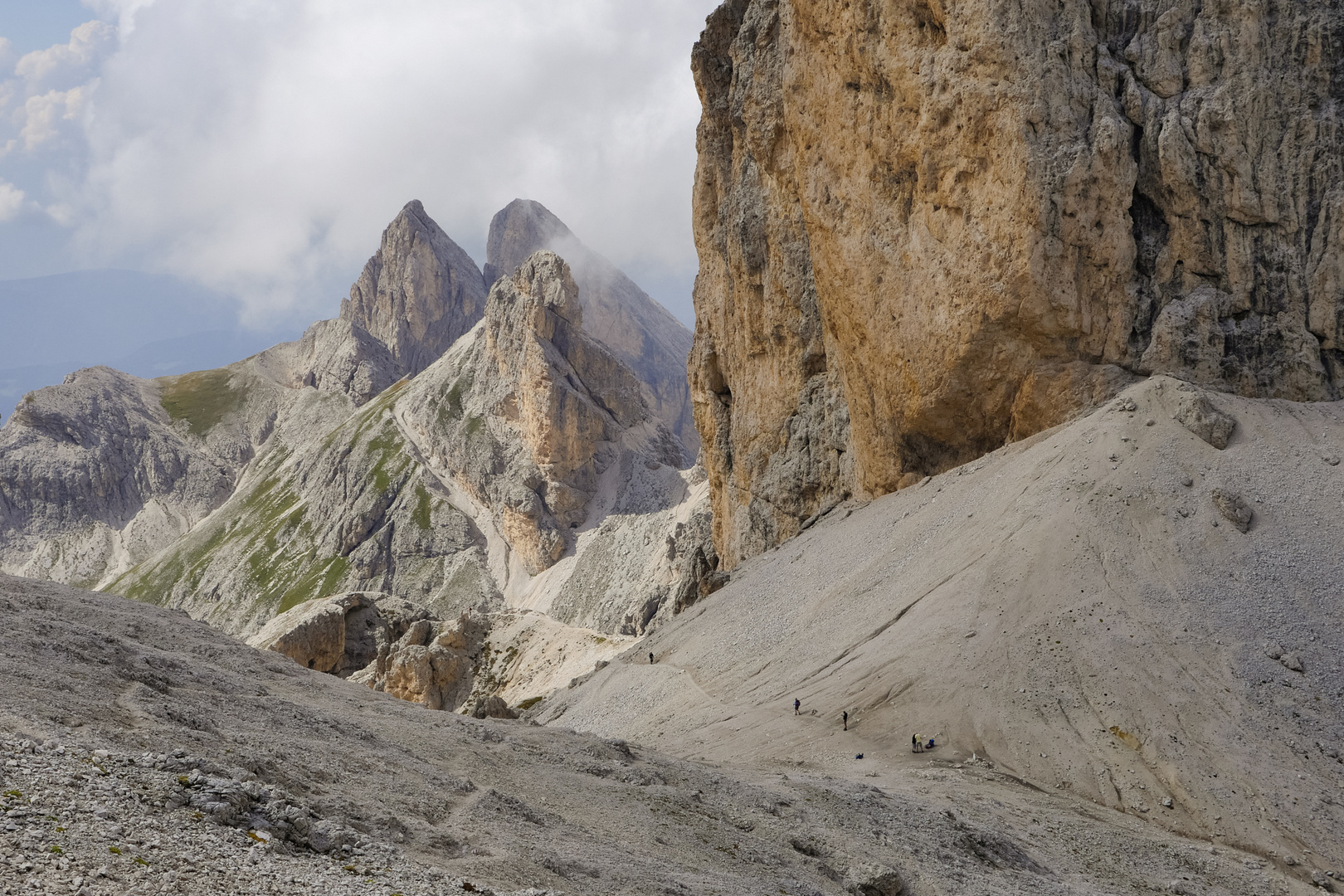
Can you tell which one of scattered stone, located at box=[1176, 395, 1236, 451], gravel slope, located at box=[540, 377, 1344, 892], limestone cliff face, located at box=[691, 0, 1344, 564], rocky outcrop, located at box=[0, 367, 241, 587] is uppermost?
rocky outcrop, located at box=[0, 367, 241, 587]

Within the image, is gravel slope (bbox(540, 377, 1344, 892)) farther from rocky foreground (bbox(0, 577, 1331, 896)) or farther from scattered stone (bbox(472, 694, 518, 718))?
scattered stone (bbox(472, 694, 518, 718))

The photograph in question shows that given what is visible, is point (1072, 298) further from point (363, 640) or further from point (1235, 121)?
point (363, 640)

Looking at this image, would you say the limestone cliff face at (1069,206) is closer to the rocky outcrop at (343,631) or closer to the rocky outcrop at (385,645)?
the rocky outcrop at (385,645)

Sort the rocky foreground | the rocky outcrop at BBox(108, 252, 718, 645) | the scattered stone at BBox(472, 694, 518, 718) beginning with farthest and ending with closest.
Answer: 1. the rocky outcrop at BBox(108, 252, 718, 645)
2. the scattered stone at BBox(472, 694, 518, 718)
3. the rocky foreground

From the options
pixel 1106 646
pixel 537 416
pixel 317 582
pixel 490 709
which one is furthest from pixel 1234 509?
pixel 317 582

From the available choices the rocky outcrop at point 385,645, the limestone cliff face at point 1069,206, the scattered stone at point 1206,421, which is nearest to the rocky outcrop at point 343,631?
the rocky outcrop at point 385,645

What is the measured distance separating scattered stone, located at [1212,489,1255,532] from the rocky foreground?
12.8 m

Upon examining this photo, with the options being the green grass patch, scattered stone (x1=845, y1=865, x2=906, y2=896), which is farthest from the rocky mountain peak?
scattered stone (x1=845, y1=865, x2=906, y2=896)

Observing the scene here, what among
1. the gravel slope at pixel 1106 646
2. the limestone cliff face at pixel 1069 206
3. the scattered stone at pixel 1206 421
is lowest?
the gravel slope at pixel 1106 646

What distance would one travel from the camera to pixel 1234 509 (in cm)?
3288

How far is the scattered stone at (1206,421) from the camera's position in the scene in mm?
35875

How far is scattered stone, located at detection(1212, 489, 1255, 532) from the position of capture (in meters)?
32.7

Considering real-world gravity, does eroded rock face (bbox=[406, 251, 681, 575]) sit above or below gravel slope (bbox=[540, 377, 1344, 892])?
above

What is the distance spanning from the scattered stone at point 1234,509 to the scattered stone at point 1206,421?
3.06 m
